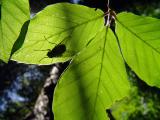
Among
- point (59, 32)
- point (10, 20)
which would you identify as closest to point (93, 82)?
point (59, 32)

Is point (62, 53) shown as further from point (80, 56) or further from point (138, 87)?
point (138, 87)

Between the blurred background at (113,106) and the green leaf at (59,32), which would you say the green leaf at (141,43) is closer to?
the green leaf at (59,32)

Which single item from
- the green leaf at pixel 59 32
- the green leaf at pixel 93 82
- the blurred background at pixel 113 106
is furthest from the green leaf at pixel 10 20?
the blurred background at pixel 113 106

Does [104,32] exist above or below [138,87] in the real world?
above

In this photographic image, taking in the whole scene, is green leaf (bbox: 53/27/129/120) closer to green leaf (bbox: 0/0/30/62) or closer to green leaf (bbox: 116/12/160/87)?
green leaf (bbox: 116/12/160/87)

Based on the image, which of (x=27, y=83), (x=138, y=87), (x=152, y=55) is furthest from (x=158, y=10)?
(x=152, y=55)

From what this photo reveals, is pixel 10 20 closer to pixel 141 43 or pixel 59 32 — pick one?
pixel 59 32
